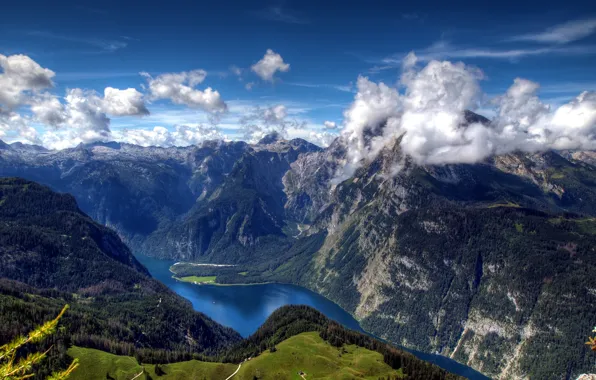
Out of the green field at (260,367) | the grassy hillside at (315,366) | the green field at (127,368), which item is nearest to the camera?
the green field at (127,368)

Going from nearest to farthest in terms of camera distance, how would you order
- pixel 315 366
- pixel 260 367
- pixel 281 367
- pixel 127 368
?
1. pixel 127 368
2. pixel 315 366
3. pixel 260 367
4. pixel 281 367

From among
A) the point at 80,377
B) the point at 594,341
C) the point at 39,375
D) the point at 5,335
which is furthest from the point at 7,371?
the point at 5,335

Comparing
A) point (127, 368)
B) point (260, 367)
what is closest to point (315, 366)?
point (260, 367)

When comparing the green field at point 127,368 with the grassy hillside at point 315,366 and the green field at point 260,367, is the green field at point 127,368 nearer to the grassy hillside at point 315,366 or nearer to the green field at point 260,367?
the green field at point 260,367

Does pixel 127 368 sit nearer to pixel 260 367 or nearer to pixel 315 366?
pixel 260 367

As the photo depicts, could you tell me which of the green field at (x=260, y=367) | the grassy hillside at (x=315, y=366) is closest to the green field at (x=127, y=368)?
the green field at (x=260, y=367)

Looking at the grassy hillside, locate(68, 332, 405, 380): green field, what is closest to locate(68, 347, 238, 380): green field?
locate(68, 332, 405, 380): green field

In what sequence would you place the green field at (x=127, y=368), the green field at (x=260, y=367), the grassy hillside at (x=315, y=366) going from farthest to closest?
the grassy hillside at (x=315, y=366) → the green field at (x=260, y=367) → the green field at (x=127, y=368)
